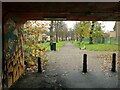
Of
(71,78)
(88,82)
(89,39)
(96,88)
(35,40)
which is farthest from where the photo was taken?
(89,39)

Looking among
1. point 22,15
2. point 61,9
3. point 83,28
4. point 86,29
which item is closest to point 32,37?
point 22,15

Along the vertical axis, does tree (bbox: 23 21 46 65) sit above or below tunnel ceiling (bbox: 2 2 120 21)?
below

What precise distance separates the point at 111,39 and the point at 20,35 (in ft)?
55.4

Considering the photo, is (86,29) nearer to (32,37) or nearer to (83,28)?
(83,28)

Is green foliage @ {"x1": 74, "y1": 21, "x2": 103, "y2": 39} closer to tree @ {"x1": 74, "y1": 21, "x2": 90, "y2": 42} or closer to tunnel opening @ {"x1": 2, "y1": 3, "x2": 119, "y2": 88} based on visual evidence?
tree @ {"x1": 74, "y1": 21, "x2": 90, "y2": 42}

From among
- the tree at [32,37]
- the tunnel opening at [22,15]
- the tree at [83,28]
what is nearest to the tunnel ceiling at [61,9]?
the tunnel opening at [22,15]

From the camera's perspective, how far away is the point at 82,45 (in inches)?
1065

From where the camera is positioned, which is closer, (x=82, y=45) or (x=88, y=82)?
(x=88, y=82)

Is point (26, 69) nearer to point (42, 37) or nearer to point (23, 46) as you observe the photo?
point (23, 46)

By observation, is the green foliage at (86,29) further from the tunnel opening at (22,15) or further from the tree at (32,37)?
the tunnel opening at (22,15)

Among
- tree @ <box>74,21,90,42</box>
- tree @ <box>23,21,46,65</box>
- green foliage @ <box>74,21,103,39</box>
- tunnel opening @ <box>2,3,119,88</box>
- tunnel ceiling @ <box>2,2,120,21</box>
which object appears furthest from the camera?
green foliage @ <box>74,21,103,39</box>

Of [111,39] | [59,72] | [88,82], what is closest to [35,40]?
[59,72]

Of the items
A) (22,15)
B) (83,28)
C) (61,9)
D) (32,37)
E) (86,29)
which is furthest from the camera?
(86,29)

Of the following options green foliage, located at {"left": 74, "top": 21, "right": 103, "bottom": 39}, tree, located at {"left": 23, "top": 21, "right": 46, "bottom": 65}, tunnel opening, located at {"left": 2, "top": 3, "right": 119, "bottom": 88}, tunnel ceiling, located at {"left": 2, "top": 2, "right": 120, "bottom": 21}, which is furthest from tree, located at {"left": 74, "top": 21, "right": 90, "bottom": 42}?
tunnel ceiling, located at {"left": 2, "top": 2, "right": 120, "bottom": 21}
